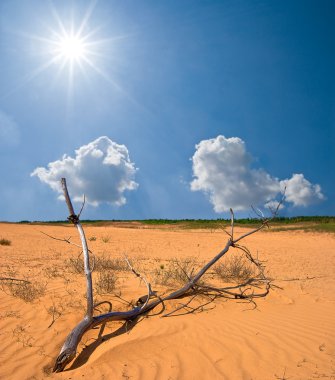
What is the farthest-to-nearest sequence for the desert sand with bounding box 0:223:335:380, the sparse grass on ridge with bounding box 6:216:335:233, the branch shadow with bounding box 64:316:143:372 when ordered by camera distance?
the sparse grass on ridge with bounding box 6:216:335:233
the branch shadow with bounding box 64:316:143:372
the desert sand with bounding box 0:223:335:380

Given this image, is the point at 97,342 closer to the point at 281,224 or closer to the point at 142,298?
the point at 142,298

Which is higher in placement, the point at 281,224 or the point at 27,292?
the point at 281,224

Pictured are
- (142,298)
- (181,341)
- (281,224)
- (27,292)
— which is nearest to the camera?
(181,341)

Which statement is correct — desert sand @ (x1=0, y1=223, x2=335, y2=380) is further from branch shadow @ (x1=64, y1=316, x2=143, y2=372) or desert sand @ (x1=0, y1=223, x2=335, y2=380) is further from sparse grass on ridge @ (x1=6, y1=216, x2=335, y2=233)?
sparse grass on ridge @ (x1=6, y1=216, x2=335, y2=233)

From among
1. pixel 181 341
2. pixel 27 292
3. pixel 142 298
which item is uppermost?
pixel 27 292

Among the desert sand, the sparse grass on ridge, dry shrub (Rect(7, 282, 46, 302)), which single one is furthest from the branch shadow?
the sparse grass on ridge

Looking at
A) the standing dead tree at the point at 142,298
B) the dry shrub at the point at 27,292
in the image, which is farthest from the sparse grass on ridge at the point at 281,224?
the dry shrub at the point at 27,292

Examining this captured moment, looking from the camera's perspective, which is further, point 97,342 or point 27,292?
point 27,292

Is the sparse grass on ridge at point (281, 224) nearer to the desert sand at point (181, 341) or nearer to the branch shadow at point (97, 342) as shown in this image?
the desert sand at point (181, 341)

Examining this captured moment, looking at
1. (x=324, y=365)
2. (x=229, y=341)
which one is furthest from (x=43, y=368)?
(x=324, y=365)

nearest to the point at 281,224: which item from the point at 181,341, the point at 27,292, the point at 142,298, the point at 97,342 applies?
the point at 142,298

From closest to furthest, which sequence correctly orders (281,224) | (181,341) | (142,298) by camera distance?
(181,341) → (142,298) → (281,224)

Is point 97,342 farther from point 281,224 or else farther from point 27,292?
point 281,224

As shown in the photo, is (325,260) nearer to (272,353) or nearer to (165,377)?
(272,353)
